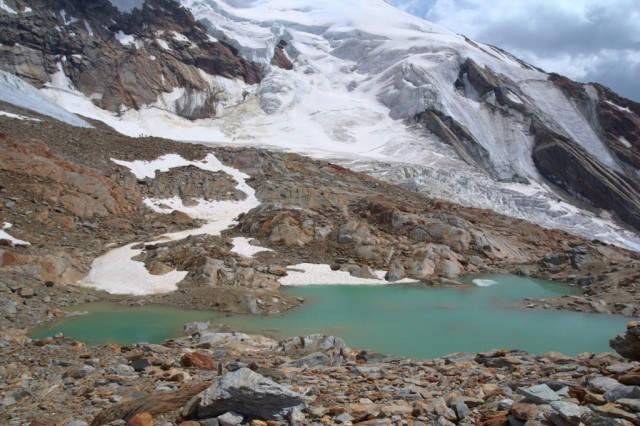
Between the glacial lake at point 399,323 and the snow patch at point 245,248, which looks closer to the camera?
the glacial lake at point 399,323

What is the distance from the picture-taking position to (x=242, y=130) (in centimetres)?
7031

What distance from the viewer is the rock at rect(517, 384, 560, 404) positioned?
5602 millimetres

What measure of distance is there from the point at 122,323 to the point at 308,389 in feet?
34.8

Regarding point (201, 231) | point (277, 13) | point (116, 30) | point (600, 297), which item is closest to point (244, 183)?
point (201, 231)

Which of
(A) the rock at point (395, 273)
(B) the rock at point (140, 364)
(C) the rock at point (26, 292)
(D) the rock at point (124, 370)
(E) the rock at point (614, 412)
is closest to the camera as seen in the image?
(E) the rock at point (614, 412)

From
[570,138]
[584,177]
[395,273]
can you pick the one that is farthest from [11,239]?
[570,138]

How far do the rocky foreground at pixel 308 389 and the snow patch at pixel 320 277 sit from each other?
1163 cm

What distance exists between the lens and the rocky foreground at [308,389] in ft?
18.7

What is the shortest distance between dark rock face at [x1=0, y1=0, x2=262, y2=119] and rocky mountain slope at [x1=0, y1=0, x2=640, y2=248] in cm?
20

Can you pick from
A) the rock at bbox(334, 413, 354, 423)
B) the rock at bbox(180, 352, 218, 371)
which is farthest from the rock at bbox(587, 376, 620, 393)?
the rock at bbox(180, 352, 218, 371)

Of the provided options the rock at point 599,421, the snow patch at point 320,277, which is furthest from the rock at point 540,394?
the snow patch at point 320,277

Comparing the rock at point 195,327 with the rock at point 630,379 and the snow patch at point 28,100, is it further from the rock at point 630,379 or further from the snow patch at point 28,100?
the snow patch at point 28,100

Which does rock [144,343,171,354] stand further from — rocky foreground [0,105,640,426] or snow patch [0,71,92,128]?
snow patch [0,71,92,128]

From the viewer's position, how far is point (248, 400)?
5887 mm
